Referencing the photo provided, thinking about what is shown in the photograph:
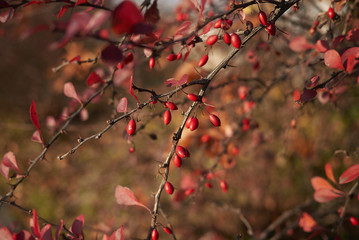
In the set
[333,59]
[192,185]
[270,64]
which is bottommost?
[192,185]

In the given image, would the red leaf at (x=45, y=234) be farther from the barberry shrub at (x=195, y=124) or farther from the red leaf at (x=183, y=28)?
the red leaf at (x=183, y=28)

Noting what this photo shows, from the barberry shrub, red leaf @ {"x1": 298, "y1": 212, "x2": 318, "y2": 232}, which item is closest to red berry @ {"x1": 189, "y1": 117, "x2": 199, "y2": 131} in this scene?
the barberry shrub

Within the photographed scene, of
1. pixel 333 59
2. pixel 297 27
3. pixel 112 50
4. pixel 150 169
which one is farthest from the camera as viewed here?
pixel 150 169

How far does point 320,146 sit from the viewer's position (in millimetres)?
2725

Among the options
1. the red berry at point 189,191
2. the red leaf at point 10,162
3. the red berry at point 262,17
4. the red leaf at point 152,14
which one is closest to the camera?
the red berry at point 262,17

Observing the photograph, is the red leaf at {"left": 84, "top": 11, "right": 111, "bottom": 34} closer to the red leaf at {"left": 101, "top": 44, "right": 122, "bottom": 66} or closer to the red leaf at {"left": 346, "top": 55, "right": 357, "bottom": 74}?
the red leaf at {"left": 101, "top": 44, "right": 122, "bottom": 66}

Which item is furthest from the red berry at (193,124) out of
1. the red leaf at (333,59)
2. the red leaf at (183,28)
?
the red leaf at (333,59)

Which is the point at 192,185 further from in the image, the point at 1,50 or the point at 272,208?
the point at 1,50

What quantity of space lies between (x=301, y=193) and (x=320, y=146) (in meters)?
0.52

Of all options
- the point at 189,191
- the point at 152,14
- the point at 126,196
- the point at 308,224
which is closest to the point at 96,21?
the point at 152,14

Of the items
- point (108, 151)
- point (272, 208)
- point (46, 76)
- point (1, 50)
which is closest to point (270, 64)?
point (272, 208)

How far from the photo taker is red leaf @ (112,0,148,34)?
1.51 ft

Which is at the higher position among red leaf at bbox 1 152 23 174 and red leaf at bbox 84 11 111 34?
red leaf at bbox 84 11 111 34

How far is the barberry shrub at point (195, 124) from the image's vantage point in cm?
76
